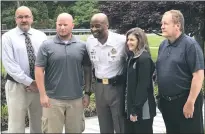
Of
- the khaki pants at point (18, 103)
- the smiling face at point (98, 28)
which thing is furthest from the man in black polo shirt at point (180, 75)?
the khaki pants at point (18, 103)

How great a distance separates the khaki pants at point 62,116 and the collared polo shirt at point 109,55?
0.45 metres

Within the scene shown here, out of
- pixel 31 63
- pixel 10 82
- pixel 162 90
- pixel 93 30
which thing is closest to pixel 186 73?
pixel 162 90

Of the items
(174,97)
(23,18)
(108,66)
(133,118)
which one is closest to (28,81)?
(23,18)

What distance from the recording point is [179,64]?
369cm

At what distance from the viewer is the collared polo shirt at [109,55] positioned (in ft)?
13.0

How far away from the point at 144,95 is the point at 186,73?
1.58 ft

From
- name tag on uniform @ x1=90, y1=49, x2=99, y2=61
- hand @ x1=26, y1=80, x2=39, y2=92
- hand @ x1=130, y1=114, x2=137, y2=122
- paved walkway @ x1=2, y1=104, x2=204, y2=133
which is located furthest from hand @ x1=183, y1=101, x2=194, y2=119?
paved walkway @ x1=2, y1=104, x2=204, y2=133

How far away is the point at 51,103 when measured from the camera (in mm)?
4059

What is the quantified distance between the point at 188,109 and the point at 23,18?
2095mm

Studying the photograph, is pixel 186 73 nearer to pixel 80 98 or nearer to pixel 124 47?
pixel 124 47

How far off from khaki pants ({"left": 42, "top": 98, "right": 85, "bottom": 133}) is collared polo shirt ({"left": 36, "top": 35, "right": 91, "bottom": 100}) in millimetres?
83

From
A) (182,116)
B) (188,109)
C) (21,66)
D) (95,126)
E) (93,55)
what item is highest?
(93,55)

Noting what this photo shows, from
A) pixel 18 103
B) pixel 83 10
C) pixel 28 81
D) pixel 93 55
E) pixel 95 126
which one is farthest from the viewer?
pixel 83 10

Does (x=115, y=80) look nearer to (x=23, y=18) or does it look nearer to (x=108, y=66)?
(x=108, y=66)
